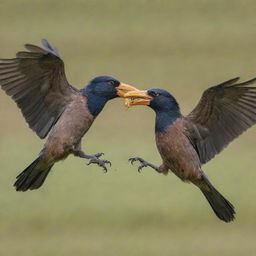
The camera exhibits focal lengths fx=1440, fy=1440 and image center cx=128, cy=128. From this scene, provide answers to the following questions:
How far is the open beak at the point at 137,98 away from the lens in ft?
37.4

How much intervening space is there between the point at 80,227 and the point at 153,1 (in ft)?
Answer: 32.9

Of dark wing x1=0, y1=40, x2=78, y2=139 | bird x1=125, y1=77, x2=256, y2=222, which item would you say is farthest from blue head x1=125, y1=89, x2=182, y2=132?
dark wing x1=0, y1=40, x2=78, y2=139

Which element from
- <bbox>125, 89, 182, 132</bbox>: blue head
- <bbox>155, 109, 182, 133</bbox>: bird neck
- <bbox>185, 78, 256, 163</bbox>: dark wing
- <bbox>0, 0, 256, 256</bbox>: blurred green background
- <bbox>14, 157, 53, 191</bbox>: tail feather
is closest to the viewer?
<bbox>125, 89, 182, 132</bbox>: blue head

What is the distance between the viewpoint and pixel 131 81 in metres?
24.0

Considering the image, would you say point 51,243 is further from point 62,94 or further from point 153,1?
point 153,1

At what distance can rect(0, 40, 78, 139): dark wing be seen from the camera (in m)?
12.1

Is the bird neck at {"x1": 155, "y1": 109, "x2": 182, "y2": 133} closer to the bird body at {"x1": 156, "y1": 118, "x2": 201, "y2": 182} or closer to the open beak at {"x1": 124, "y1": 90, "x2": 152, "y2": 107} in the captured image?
the bird body at {"x1": 156, "y1": 118, "x2": 201, "y2": 182}

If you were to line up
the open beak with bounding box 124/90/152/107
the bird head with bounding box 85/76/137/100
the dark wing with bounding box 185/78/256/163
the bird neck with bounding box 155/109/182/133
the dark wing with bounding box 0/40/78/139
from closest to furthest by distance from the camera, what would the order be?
the open beak with bounding box 124/90/152/107
the bird head with bounding box 85/76/137/100
the bird neck with bounding box 155/109/182/133
the dark wing with bounding box 185/78/256/163
the dark wing with bounding box 0/40/78/139

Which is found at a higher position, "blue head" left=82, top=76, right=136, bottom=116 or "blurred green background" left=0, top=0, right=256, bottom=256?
"blue head" left=82, top=76, right=136, bottom=116

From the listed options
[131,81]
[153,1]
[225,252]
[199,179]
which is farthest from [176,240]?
[153,1]

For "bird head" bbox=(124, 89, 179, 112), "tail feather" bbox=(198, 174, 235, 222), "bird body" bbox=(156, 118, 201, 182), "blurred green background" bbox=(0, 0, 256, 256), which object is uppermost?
"bird head" bbox=(124, 89, 179, 112)

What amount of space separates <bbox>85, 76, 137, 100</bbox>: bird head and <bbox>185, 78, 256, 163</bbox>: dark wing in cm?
67

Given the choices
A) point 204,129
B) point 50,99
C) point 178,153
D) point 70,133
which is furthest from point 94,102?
point 204,129

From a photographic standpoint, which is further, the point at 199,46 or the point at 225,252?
the point at 199,46
